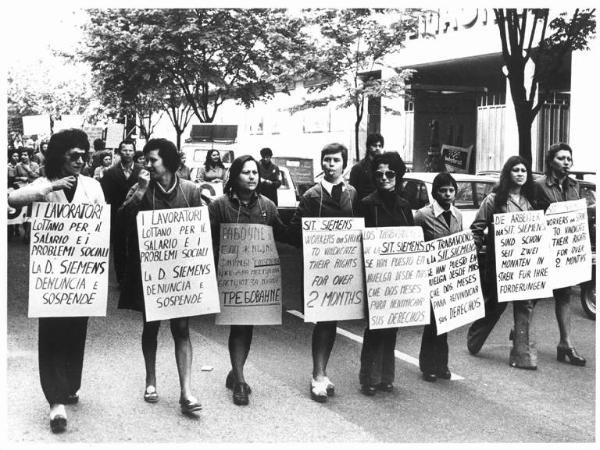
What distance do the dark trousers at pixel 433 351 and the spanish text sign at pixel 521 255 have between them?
68 cm

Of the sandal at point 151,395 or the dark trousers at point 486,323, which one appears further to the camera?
the dark trousers at point 486,323

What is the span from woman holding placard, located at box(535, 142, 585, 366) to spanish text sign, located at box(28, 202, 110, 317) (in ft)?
12.4

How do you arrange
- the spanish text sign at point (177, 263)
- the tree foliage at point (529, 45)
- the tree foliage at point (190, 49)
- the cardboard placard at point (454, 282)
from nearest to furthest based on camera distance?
the spanish text sign at point (177, 263) → the cardboard placard at point (454, 282) → the tree foliage at point (529, 45) → the tree foliage at point (190, 49)

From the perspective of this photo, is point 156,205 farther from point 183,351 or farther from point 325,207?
point 325,207

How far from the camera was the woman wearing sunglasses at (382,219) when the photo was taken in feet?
20.3

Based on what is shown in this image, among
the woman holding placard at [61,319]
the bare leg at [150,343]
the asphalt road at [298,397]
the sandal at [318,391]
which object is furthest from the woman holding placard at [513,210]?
the woman holding placard at [61,319]

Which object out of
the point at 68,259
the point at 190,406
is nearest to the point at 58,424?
the point at 190,406

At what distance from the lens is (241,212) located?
19.7 feet

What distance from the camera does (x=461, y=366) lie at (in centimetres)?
728

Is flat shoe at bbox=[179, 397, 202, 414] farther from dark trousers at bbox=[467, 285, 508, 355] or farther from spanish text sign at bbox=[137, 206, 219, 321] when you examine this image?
dark trousers at bbox=[467, 285, 508, 355]

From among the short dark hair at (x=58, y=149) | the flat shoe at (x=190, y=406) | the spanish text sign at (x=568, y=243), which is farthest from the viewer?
the spanish text sign at (x=568, y=243)

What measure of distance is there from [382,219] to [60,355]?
7.76ft

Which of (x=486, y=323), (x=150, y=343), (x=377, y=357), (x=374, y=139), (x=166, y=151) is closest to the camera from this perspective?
(x=166, y=151)

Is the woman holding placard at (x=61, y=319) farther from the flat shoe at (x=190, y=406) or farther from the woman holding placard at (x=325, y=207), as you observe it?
the woman holding placard at (x=325, y=207)
